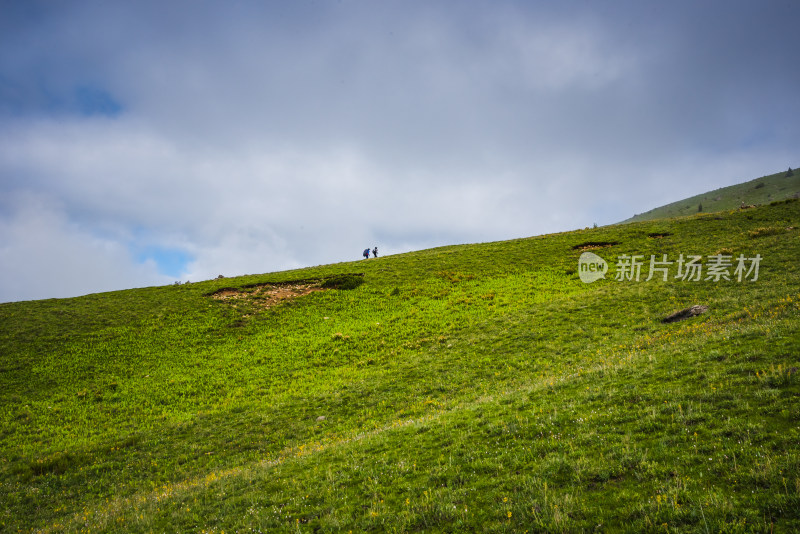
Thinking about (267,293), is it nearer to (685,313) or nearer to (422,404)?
(422,404)

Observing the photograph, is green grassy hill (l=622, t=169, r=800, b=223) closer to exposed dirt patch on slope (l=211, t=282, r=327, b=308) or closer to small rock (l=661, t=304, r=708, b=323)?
small rock (l=661, t=304, r=708, b=323)

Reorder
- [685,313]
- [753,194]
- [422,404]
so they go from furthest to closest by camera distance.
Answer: [753,194] → [685,313] → [422,404]

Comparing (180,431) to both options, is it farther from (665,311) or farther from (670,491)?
(665,311)

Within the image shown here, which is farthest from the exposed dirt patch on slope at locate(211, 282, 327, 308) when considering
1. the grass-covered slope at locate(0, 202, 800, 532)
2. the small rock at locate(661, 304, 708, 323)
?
the small rock at locate(661, 304, 708, 323)

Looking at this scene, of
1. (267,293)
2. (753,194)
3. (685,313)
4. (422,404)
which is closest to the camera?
(422,404)

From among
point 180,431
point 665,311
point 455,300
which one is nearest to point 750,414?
point 665,311

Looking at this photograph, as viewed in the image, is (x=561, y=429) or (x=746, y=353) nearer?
(x=561, y=429)

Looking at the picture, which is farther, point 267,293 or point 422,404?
point 267,293

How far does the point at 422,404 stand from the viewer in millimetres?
20219

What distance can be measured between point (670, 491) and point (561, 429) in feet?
14.5

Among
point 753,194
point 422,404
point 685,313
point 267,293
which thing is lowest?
point 422,404

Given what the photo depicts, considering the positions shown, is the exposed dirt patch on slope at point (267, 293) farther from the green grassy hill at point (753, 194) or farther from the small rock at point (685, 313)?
the green grassy hill at point (753, 194)

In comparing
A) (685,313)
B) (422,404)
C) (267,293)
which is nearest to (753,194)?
(685,313)

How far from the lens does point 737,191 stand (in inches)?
7564
